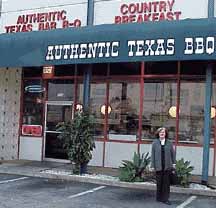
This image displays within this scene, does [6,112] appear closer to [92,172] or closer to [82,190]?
[92,172]

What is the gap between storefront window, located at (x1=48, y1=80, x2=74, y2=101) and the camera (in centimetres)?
1684

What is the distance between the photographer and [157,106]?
1546cm

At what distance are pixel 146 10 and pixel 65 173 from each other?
5422 millimetres

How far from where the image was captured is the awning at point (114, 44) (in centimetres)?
1223

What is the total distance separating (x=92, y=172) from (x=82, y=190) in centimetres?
253

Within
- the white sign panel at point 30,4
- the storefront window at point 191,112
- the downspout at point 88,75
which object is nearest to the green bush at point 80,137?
the downspout at point 88,75

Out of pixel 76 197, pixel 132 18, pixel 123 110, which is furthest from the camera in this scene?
pixel 123 110

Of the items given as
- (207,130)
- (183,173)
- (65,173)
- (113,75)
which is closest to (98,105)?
(113,75)

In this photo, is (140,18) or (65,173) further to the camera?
(140,18)

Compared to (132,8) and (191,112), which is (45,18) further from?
(191,112)

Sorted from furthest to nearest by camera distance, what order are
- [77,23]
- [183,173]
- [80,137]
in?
[77,23], [80,137], [183,173]

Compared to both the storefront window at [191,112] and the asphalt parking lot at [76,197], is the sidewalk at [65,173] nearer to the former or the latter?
the asphalt parking lot at [76,197]

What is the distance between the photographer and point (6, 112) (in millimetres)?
17297

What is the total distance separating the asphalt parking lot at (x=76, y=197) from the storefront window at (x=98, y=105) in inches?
137
